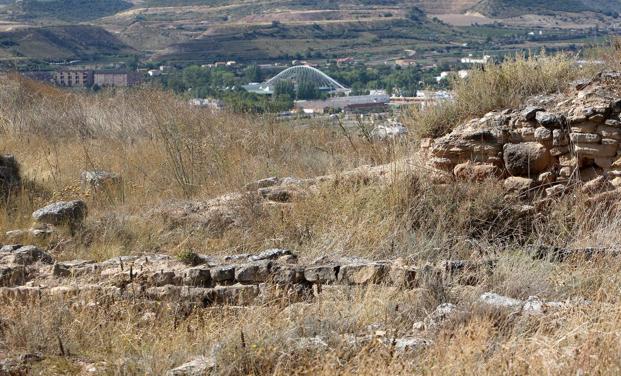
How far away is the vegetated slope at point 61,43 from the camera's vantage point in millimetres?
45750

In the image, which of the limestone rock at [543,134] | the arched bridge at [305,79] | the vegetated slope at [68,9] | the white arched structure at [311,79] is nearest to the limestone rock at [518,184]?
the limestone rock at [543,134]

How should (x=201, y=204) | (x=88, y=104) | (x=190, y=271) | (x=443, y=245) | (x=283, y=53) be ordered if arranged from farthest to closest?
(x=283, y=53) < (x=88, y=104) < (x=201, y=204) < (x=443, y=245) < (x=190, y=271)

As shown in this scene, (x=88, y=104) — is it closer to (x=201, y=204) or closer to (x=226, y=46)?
(x=201, y=204)

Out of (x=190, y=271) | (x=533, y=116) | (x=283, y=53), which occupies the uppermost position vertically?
(x=533, y=116)

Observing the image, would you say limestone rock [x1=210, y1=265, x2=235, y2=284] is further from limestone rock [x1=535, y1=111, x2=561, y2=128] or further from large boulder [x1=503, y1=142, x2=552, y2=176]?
limestone rock [x1=535, y1=111, x2=561, y2=128]

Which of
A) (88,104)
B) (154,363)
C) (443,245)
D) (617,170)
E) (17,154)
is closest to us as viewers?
(154,363)

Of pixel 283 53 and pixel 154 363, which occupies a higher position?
pixel 154 363

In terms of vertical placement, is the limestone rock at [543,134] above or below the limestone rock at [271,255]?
above

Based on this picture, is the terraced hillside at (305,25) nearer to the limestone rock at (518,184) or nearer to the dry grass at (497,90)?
the dry grass at (497,90)

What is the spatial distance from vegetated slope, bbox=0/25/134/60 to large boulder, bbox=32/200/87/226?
118 ft

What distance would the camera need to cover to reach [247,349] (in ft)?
16.5

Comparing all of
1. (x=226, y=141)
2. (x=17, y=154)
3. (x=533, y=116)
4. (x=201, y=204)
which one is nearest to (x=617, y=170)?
(x=533, y=116)

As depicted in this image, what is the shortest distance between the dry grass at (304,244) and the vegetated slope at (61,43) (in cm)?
3215

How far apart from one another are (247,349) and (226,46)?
55.9 metres
